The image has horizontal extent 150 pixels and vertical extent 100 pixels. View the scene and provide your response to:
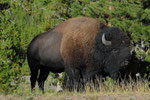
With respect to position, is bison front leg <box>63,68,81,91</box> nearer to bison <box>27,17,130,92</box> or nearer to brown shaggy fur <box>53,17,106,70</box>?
bison <box>27,17,130,92</box>

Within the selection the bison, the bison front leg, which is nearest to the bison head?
the bison

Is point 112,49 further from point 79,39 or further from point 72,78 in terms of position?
point 72,78

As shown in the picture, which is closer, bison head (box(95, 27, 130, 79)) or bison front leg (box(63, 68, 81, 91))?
bison front leg (box(63, 68, 81, 91))

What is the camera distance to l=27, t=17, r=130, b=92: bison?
1038cm

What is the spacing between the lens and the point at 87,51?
34.2ft

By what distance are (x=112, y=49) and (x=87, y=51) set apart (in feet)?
2.77

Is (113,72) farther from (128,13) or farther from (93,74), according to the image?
(128,13)

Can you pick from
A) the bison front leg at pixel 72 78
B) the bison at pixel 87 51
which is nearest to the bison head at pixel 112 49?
the bison at pixel 87 51

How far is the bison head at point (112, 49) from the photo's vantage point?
10.4m

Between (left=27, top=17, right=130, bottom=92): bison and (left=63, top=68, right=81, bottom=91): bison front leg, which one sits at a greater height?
(left=27, top=17, right=130, bottom=92): bison

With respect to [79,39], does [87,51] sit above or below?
below

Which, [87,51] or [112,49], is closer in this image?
[87,51]

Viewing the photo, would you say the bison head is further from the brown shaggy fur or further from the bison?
the brown shaggy fur

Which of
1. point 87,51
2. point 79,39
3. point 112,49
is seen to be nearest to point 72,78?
point 87,51
